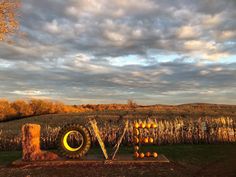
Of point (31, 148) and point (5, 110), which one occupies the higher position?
point (5, 110)

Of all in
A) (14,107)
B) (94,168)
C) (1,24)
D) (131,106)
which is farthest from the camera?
(131,106)

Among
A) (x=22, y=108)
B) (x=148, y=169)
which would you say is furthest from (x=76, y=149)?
(x=22, y=108)

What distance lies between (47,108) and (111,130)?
41.1 m

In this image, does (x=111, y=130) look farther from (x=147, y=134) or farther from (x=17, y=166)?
(x=17, y=166)

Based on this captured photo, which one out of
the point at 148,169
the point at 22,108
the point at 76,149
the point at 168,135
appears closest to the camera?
the point at 148,169

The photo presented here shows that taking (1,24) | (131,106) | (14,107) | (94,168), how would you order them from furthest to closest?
(131,106) → (14,107) → (1,24) → (94,168)

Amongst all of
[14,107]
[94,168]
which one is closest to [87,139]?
[94,168]

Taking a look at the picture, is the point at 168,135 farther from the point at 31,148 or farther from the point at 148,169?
the point at 31,148

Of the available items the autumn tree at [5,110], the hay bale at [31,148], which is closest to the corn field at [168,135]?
the hay bale at [31,148]

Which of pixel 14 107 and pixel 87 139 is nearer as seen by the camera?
pixel 87 139

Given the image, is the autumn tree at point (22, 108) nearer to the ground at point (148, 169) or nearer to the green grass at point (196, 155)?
the green grass at point (196, 155)

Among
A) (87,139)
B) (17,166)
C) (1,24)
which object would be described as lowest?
(17,166)

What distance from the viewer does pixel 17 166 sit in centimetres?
1695

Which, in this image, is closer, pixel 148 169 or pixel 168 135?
pixel 148 169
